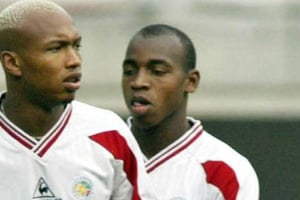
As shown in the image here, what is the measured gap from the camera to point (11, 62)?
265 inches

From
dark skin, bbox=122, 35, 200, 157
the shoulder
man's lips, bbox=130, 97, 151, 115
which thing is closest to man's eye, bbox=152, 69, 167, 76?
dark skin, bbox=122, 35, 200, 157

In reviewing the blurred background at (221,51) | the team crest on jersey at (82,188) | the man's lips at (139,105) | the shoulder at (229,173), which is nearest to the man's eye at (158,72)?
the man's lips at (139,105)

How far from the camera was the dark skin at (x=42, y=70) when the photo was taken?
6.61 meters

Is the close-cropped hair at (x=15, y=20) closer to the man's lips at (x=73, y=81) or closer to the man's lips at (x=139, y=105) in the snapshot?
the man's lips at (x=73, y=81)

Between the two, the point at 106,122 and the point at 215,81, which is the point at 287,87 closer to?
the point at 215,81

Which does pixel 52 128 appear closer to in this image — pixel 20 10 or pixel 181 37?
pixel 20 10

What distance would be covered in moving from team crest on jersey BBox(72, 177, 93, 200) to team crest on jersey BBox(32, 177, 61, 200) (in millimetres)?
73

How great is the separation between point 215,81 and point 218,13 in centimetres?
45

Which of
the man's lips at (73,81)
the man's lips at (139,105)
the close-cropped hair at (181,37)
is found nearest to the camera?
the man's lips at (73,81)

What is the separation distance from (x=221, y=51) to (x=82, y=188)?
588cm

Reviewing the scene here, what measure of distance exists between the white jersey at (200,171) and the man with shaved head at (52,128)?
66 centimetres

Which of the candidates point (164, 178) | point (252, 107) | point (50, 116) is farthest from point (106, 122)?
point (252, 107)

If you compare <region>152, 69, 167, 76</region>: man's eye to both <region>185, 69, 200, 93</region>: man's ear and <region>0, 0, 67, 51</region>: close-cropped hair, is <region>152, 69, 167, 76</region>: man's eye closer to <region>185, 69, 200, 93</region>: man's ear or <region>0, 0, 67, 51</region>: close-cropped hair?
<region>185, 69, 200, 93</region>: man's ear

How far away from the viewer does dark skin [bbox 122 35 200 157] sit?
299 inches
